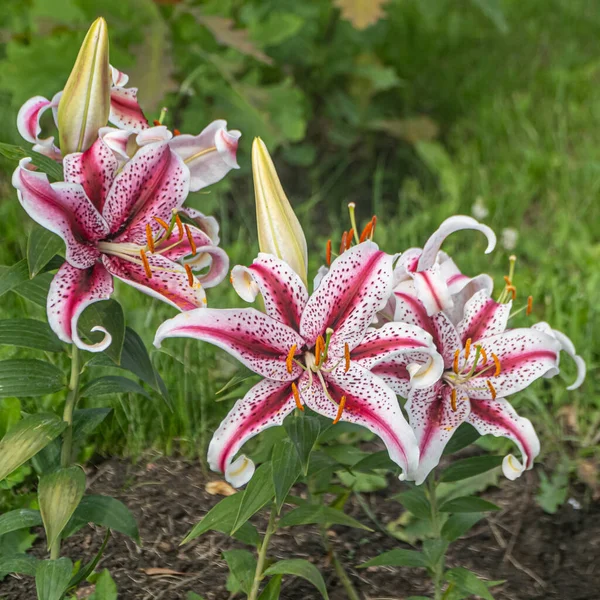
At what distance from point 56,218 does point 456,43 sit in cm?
350

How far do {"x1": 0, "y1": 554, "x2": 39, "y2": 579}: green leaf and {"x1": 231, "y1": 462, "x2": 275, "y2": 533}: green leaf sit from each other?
1.13 feet

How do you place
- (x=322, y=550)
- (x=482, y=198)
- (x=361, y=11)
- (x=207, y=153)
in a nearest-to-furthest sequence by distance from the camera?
(x=207, y=153) → (x=322, y=550) → (x=361, y=11) → (x=482, y=198)

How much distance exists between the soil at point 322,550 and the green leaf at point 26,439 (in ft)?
1.48

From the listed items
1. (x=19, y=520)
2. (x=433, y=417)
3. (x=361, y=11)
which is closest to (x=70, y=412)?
(x=19, y=520)

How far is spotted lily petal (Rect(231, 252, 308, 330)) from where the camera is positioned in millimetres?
1236

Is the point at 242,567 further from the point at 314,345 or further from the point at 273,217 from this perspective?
the point at 273,217

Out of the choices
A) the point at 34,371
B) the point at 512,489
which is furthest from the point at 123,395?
the point at 512,489

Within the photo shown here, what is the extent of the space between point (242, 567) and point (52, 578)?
0.28m

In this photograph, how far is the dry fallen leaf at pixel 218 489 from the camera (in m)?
1.94

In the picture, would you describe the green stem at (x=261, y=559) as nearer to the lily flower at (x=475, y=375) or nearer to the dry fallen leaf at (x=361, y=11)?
the lily flower at (x=475, y=375)

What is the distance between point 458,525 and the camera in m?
1.51

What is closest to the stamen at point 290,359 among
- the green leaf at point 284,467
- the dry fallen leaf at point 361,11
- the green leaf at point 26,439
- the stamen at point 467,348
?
the green leaf at point 284,467

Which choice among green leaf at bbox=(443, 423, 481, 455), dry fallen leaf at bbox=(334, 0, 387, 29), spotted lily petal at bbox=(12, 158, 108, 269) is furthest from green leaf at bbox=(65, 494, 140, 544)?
dry fallen leaf at bbox=(334, 0, 387, 29)

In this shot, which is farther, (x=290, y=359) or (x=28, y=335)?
(x=28, y=335)
